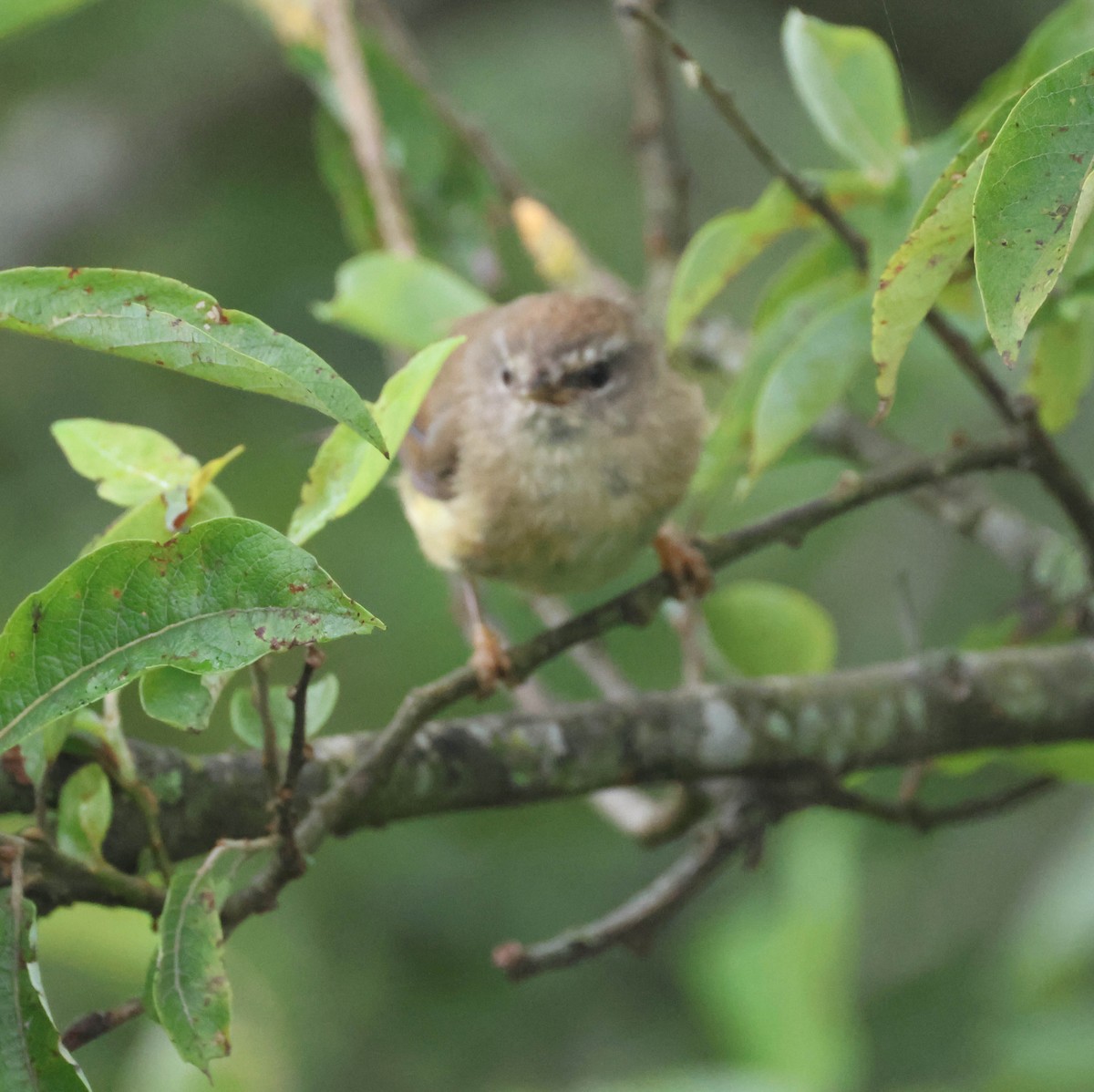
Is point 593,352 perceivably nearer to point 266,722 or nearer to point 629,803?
point 629,803

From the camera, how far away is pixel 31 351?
6.02m

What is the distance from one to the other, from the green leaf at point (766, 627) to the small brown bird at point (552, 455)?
4.9 inches

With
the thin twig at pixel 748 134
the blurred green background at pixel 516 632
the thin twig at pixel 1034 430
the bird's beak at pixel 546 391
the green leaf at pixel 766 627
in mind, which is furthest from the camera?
the blurred green background at pixel 516 632

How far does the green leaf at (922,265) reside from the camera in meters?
1.49

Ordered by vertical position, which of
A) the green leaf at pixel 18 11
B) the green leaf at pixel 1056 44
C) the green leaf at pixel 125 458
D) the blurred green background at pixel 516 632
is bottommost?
the blurred green background at pixel 516 632

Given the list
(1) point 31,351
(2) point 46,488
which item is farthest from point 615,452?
(1) point 31,351

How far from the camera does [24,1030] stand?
147 centimetres

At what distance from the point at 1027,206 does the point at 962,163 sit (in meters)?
0.20

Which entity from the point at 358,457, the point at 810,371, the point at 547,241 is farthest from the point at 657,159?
the point at 358,457

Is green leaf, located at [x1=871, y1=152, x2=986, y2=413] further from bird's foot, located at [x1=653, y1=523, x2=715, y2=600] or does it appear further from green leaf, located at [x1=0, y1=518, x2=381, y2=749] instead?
bird's foot, located at [x1=653, y1=523, x2=715, y2=600]

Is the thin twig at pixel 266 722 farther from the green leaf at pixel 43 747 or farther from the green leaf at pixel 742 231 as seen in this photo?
the green leaf at pixel 742 231

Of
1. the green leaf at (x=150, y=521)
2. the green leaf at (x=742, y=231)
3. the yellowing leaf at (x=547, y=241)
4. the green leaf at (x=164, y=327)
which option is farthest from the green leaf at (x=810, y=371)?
the yellowing leaf at (x=547, y=241)

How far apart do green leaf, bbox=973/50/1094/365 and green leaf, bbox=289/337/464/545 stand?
637mm

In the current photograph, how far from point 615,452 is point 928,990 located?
7.75ft
